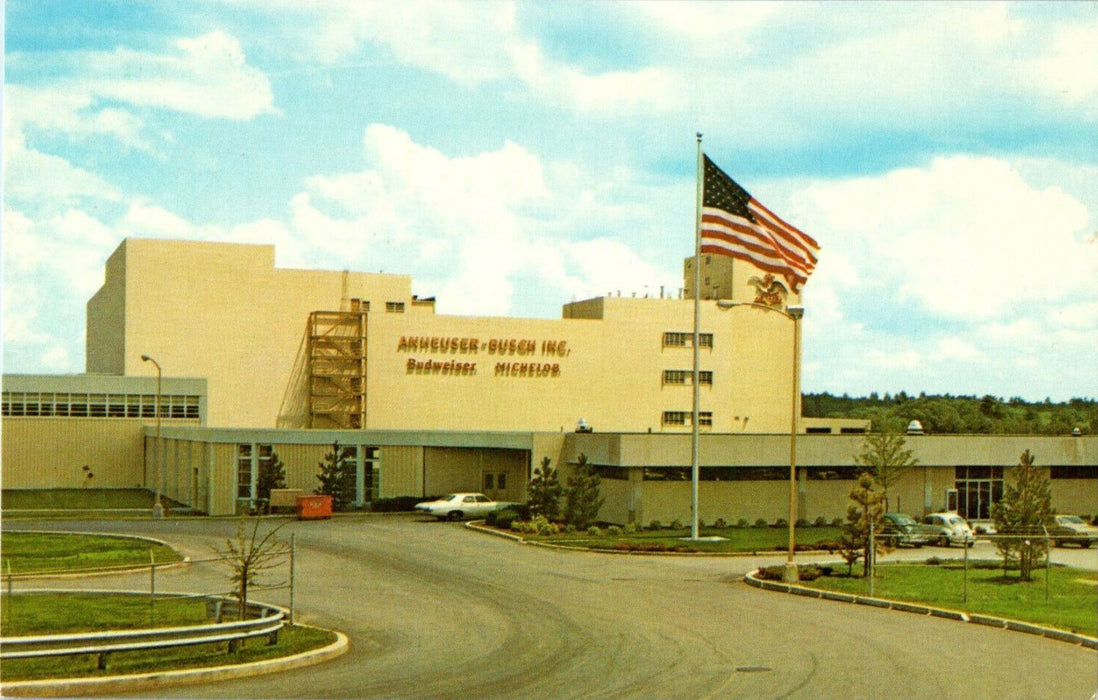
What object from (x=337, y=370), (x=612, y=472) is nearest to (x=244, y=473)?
(x=337, y=370)

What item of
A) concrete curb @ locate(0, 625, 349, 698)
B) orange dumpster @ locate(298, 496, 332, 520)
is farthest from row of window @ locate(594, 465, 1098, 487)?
concrete curb @ locate(0, 625, 349, 698)

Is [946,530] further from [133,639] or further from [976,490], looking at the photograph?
[133,639]

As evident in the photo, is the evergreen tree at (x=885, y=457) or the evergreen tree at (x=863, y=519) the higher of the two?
the evergreen tree at (x=885, y=457)

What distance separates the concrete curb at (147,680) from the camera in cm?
1798

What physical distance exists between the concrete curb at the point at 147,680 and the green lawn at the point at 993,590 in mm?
16693

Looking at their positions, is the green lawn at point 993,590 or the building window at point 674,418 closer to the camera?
the green lawn at point 993,590

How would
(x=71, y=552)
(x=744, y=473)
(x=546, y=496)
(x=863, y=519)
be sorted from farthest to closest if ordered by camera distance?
(x=744, y=473) < (x=546, y=496) < (x=71, y=552) < (x=863, y=519)

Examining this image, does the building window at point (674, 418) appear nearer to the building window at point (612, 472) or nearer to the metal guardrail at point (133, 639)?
the building window at point (612, 472)

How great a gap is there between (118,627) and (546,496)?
29738 mm

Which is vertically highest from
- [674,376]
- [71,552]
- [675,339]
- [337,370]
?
[675,339]

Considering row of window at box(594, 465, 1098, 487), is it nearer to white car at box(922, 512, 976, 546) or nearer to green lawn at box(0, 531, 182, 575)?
white car at box(922, 512, 976, 546)

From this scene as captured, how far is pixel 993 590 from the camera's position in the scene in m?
32.8

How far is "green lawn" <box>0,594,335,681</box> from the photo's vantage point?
19.9 metres

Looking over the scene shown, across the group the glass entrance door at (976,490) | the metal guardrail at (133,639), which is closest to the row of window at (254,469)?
the glass entrance door at (976,490)
